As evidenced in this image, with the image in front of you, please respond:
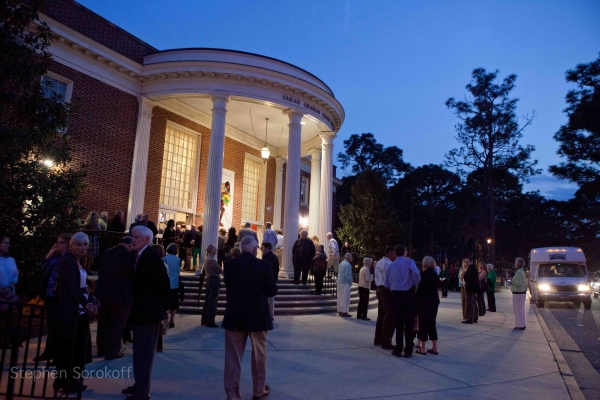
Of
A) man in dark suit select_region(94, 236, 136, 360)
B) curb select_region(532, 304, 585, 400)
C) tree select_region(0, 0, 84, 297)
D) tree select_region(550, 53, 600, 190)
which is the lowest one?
curb select_region(532, 304, 585, 400)

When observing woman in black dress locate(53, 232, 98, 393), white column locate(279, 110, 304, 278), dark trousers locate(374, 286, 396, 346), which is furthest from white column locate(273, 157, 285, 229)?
woman in black dress locate(53, 232, 98, 393)

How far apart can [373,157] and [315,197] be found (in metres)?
37.9

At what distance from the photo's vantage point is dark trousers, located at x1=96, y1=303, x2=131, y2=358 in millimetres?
5625

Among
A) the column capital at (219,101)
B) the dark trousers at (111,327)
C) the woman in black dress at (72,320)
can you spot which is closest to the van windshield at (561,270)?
the column capital at (219,101)

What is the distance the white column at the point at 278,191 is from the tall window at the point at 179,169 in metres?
5.24

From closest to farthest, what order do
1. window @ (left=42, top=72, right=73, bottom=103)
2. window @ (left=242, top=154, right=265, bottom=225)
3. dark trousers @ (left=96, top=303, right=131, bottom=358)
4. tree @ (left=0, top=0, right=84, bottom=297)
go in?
dark trousers @ (left=96, top=303, right=131, bottom=358) → tree @ (left=0, top=0, right=84, bottom=297) → window @ (left=42, top=72, right=73, bottom=103) → window @ (left=242, top=154, right=265, bottom=225)

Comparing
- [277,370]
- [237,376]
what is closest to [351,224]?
[277,370]

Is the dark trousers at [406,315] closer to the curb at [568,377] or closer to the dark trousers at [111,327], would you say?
the curb at [568,377]

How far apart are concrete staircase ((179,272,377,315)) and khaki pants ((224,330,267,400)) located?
6.28m

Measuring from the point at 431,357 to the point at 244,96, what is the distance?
11.0 m

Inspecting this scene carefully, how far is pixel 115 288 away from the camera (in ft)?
18.2

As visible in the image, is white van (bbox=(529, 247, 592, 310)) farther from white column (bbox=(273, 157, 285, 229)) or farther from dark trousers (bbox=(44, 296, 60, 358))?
dark trousers (bbox=(44, 296, 60, 358))

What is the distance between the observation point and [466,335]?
980cm

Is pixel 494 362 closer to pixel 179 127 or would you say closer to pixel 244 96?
pixel 244 96
